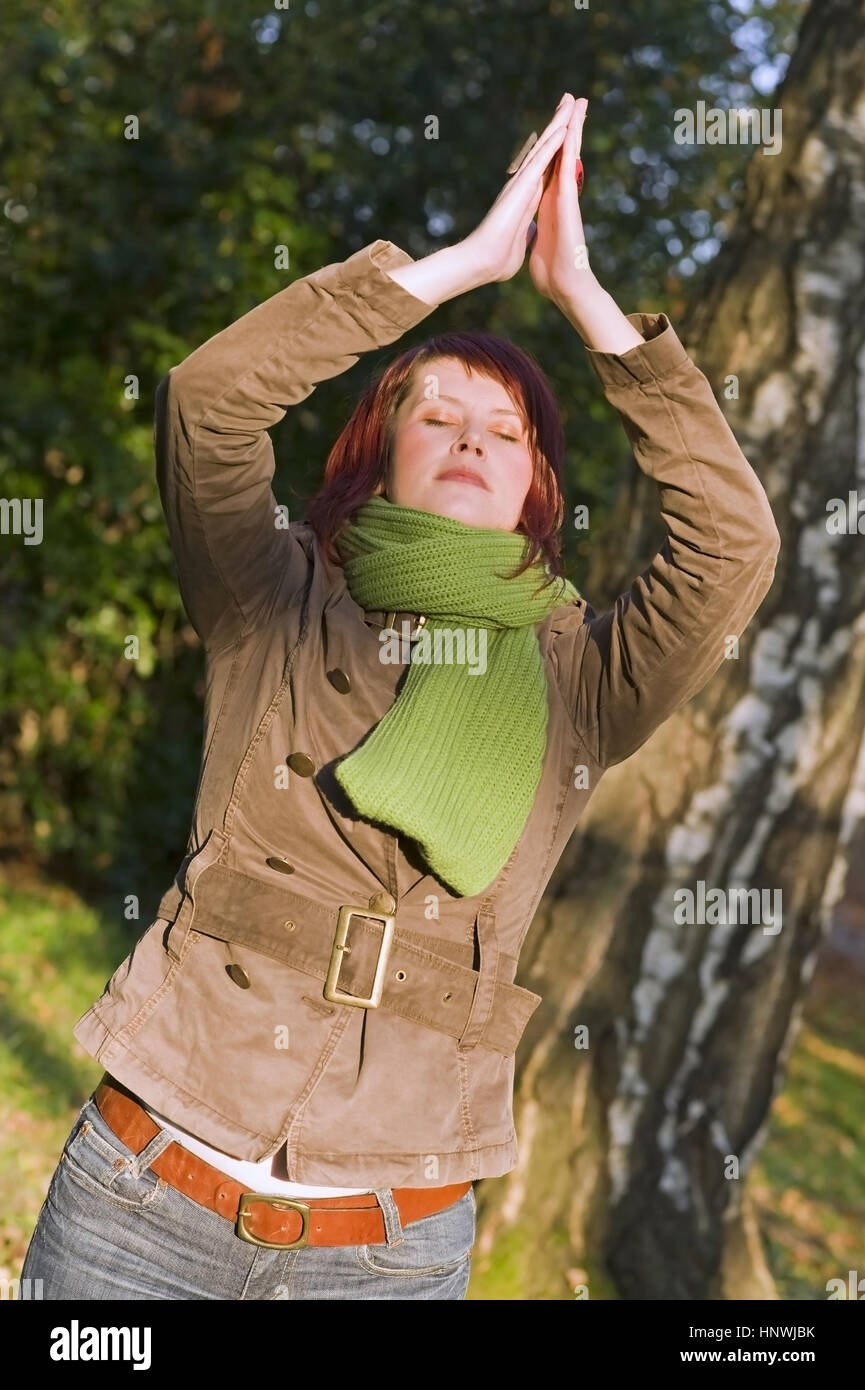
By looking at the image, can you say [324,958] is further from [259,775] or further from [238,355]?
[238,355]

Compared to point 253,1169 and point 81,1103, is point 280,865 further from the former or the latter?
point 81,1103

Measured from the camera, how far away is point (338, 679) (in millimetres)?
2191

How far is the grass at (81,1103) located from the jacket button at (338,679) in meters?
2.23

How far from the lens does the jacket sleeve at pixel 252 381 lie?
78.3 inches

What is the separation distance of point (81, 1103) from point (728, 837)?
2705 mm

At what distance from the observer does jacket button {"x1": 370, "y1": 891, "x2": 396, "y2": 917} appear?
2061 mm

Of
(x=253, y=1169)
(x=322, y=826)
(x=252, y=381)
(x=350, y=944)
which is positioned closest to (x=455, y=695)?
(x=322, y=826)

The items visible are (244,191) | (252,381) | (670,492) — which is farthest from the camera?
(244,191)

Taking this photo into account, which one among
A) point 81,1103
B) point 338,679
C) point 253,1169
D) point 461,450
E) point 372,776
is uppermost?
point 461,450

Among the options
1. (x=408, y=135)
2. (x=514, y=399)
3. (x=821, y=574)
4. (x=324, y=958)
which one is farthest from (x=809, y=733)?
(x=408, y=135)

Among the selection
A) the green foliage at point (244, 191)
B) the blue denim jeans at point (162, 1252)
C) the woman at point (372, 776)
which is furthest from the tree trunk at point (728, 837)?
the green foliage at point (244, 191)

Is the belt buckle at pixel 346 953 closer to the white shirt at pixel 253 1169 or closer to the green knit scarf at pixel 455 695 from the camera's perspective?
the green knit scarf at pixel 455 695

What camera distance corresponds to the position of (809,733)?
3979 millimetres
